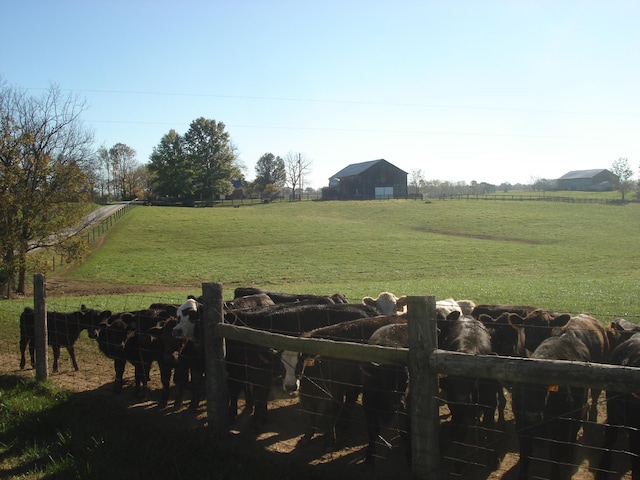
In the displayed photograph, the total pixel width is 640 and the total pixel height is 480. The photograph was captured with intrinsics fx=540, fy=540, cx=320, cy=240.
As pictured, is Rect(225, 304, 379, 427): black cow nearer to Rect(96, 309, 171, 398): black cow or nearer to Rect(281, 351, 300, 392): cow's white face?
Rect(281, 351, 300, 392): cow's white face

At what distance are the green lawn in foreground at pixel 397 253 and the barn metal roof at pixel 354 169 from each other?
97.0 feet

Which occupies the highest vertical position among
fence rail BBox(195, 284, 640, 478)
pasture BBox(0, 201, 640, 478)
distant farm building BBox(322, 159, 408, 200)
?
distant farm building BBox(322, 159, 408, 200)

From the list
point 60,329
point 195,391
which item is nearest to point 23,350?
point 60,329

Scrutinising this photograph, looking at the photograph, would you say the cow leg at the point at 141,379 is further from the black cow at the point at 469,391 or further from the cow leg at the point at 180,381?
the black cow at the point at 469,391

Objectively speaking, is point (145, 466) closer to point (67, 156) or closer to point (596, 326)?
point (596, 326)

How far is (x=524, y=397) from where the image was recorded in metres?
5.27

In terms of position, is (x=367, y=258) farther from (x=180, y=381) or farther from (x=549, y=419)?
(x=549, y=419)

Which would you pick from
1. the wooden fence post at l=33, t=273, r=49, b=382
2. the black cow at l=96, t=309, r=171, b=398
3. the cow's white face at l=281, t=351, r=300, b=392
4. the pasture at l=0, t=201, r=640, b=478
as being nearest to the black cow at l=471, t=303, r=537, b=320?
the pasture at l=0, t=201, r=640, b=478

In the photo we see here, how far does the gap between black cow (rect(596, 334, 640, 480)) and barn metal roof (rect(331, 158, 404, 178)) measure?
94.2 m

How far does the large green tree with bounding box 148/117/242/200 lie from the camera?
286 ft

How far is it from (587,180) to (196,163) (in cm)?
11063

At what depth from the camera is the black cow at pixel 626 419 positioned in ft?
16.6

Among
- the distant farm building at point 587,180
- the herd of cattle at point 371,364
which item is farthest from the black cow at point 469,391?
the distant farm building at point 587,180

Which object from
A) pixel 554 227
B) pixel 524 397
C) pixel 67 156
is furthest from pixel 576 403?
pixel 554 227
